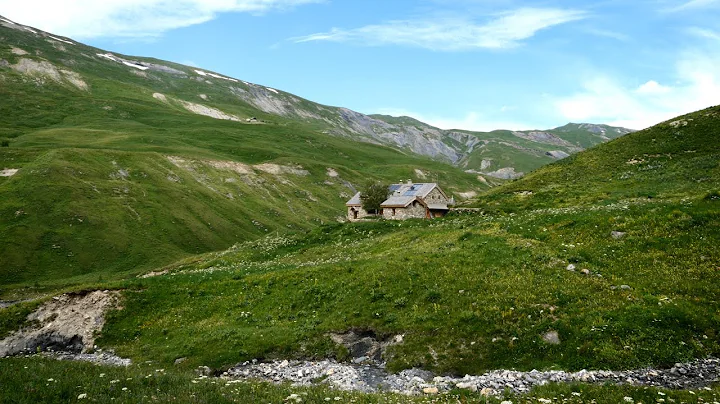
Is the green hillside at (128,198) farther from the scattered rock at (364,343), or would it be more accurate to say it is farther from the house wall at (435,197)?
the scattered rock at (364,343)

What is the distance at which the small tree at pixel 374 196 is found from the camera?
81.7 m

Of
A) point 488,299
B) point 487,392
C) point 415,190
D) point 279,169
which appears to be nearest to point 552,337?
point 488,299

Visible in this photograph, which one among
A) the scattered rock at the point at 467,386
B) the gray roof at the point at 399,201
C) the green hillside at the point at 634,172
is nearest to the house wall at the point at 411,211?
the gray roof at the point at 399,201

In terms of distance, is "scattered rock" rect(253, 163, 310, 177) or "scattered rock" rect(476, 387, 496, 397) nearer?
"scattered rock" rect(476, 387, 496, 397)

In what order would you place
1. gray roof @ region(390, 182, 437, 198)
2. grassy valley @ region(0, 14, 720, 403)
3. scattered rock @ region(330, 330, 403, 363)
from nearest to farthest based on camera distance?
grassy valley @ region(0, 14, 720, 403), scattered rock @ region(330, 330, 403, 363), gray roof @ region(390, 182, 437, 198)

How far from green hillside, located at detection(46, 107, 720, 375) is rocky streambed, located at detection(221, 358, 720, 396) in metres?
0.73

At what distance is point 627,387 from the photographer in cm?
A: 1528

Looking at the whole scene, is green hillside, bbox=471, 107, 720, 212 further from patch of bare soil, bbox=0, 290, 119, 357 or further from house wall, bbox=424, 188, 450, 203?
patch of bare soil, bbox=0, 290, 119, 357

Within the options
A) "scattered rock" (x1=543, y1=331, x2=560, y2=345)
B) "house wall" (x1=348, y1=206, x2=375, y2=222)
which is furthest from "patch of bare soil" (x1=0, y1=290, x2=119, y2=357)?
"house wall" (x1=348, y1=206, x2=375, y2=222)

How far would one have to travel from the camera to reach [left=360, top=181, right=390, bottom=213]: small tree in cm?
8169

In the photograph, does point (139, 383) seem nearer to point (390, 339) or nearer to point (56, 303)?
point (390, 339)

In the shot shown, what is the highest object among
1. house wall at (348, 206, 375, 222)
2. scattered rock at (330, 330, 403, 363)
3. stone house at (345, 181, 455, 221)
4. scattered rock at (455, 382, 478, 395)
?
stone house at (345, 181, 455, 221)

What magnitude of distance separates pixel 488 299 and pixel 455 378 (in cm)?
626

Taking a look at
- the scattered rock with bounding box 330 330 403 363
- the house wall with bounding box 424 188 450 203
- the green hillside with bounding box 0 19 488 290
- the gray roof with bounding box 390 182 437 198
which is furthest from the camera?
the green hillside with bounding box 0 19 488 290
